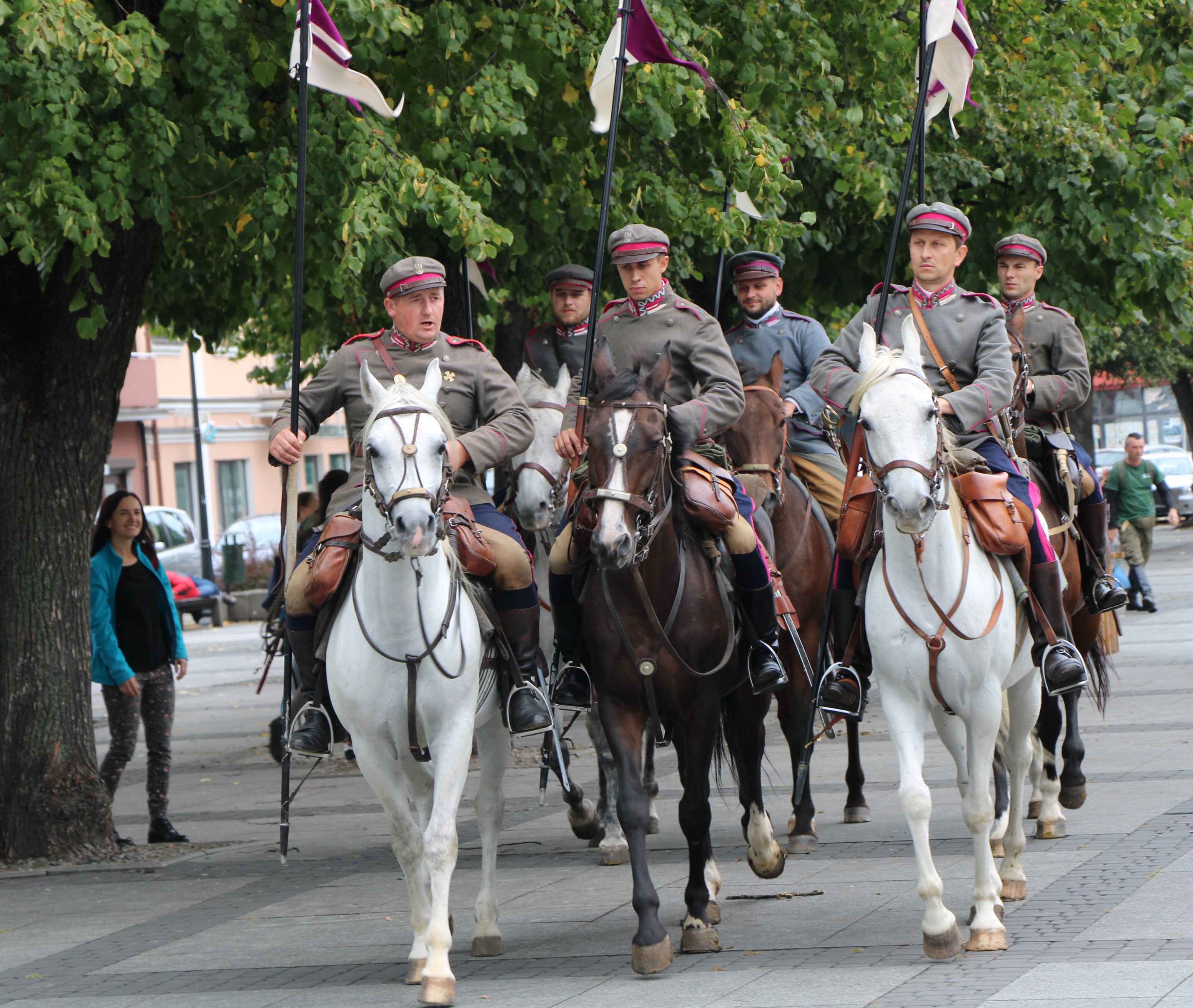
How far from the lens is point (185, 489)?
49000 mm

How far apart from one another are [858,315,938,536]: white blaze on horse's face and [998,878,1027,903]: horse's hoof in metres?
1.86

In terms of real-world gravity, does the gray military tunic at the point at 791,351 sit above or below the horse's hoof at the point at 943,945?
above

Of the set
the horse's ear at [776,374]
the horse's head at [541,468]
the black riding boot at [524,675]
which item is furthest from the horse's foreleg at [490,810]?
the horse's ear at [776,374]

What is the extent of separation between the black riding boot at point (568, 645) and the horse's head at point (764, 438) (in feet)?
5.91

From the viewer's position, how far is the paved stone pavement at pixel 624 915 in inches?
254

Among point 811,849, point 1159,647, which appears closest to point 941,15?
point 811,849

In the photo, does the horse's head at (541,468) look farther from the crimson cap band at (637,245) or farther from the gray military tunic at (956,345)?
the gray military tunic at (956,345)

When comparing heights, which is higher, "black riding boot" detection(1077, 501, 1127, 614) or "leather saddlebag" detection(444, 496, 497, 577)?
"leather saddlebag" detection(444, 496, 497, 577)

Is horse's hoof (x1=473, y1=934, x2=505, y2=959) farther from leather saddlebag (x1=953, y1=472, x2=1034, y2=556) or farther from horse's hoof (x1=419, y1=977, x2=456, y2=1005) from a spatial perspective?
leather saddlebag (x1=953, y1=472, x2=1034, y2=556)

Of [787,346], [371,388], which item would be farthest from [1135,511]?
[371,388]

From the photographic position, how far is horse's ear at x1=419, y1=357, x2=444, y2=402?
6.85 metres

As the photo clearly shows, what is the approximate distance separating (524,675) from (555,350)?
3302 mm

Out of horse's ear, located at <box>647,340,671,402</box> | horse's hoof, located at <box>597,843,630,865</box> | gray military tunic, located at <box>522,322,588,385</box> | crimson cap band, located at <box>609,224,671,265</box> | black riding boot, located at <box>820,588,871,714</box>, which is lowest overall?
horse's hoof, located at <box>597,843,630,865</box>

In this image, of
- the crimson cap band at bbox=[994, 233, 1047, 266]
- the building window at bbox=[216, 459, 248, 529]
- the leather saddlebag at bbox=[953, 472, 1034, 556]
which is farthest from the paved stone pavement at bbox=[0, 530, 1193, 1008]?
the building window at bbox=[216, 459, 248, 529]
